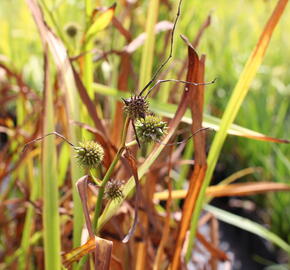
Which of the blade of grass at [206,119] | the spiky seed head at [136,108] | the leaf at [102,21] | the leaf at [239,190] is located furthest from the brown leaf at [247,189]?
the spiky seed head at [136,108]

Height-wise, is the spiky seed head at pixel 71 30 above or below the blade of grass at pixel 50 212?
above

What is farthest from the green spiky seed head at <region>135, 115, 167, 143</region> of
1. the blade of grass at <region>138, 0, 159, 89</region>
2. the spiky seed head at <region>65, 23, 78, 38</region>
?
the spiky seed head at <region>65, 23, 78, 38</region>

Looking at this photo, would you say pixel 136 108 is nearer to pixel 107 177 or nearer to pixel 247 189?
pixel 107 177

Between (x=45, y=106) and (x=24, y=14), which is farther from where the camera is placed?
(x=24, y=14)

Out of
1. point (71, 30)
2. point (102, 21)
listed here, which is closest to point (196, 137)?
point (102, 21)

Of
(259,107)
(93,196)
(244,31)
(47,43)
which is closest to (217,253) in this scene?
(93,196)

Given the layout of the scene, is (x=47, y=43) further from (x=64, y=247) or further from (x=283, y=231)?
(x=283, y=231)

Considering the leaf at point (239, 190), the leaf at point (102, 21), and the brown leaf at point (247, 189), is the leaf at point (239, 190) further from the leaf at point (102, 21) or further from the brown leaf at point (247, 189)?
the leaf at point (102, 21)
